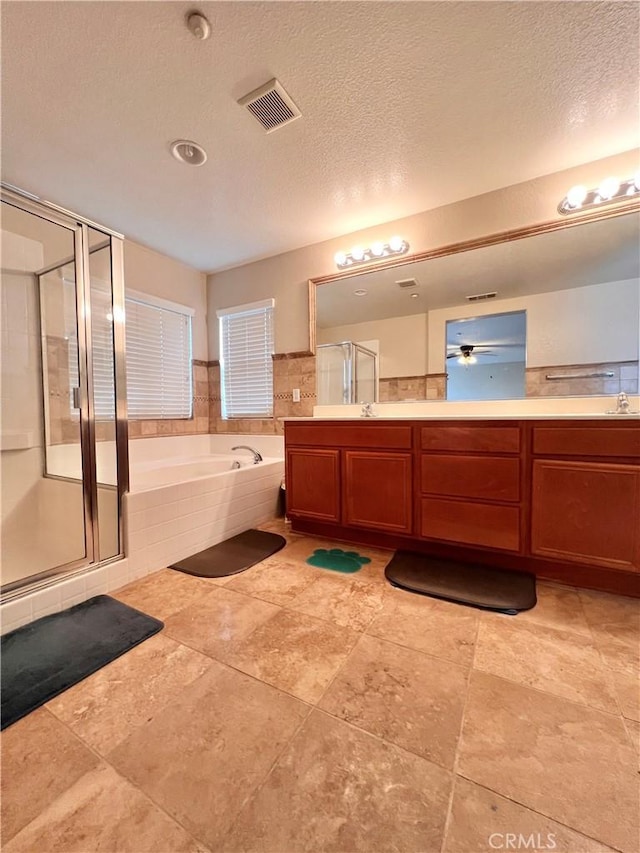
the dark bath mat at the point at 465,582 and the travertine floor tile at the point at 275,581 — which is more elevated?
the dark bath mat at the point at 465,582

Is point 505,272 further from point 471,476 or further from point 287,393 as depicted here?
point 287,393

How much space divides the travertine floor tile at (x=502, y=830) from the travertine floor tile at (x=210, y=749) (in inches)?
17.1

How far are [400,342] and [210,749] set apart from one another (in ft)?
7.64

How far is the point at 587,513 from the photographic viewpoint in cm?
160

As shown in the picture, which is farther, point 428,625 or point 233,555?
point 233,555

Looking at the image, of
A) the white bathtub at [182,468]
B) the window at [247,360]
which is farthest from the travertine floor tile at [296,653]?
the window at [247,360]

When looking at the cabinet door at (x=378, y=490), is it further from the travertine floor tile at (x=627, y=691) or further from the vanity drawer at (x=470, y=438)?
the travertine floor tile at (x=627, y=691)

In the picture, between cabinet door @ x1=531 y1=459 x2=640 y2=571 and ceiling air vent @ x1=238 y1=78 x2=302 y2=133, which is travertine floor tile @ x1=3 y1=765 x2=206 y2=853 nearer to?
cabinet door @ x1=531 y1=459 x2=640 y2=571

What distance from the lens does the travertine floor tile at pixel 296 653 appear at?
1.11m

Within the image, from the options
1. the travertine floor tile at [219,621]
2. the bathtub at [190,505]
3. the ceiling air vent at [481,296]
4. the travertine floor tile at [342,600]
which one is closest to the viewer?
the travertine floor tile at [219,621]

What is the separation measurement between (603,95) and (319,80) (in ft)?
4.28

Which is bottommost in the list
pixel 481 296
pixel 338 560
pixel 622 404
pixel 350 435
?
pixel 338 560

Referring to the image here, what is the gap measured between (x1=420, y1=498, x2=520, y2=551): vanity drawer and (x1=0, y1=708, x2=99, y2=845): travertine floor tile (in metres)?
1.68
